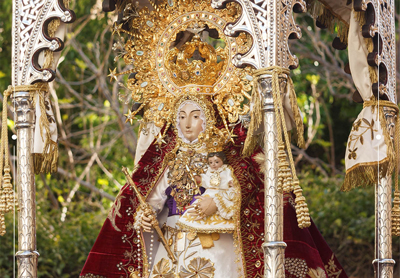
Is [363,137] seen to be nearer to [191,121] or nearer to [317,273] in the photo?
[317,273]

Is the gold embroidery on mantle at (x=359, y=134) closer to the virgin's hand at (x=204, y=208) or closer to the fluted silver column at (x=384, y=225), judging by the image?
the fluted silver column at (x=384, y=225)

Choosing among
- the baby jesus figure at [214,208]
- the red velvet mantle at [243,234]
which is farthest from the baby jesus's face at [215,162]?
the red velvet mantle at [243,234]

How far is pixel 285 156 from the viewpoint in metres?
5.20

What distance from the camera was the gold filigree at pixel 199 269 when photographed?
623cm

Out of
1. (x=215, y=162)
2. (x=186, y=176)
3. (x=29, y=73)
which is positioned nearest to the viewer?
(x=29, y=73)

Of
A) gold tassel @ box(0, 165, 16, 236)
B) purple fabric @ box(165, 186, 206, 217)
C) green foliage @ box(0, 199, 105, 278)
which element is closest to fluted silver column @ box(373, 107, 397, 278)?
purple fabric @ box(165, 186, 206, 217)

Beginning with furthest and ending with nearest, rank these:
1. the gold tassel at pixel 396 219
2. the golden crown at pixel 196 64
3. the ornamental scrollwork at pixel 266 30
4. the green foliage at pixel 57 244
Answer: the green foliage at pixel 57 244, the golden crown at pixel 196 64, the gold tassel at pixel 396 219, the ornamental scrollwork at pixel 266 30

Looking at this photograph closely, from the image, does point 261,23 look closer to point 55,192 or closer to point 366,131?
point 366,131

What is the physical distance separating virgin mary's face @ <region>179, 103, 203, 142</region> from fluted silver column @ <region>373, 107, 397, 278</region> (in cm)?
149

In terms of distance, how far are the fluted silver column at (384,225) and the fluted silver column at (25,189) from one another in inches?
102

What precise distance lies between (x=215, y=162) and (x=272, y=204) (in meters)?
1.23

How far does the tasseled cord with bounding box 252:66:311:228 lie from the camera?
517cm

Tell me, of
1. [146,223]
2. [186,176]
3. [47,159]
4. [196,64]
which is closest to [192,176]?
[186,176]

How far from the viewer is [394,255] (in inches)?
384
